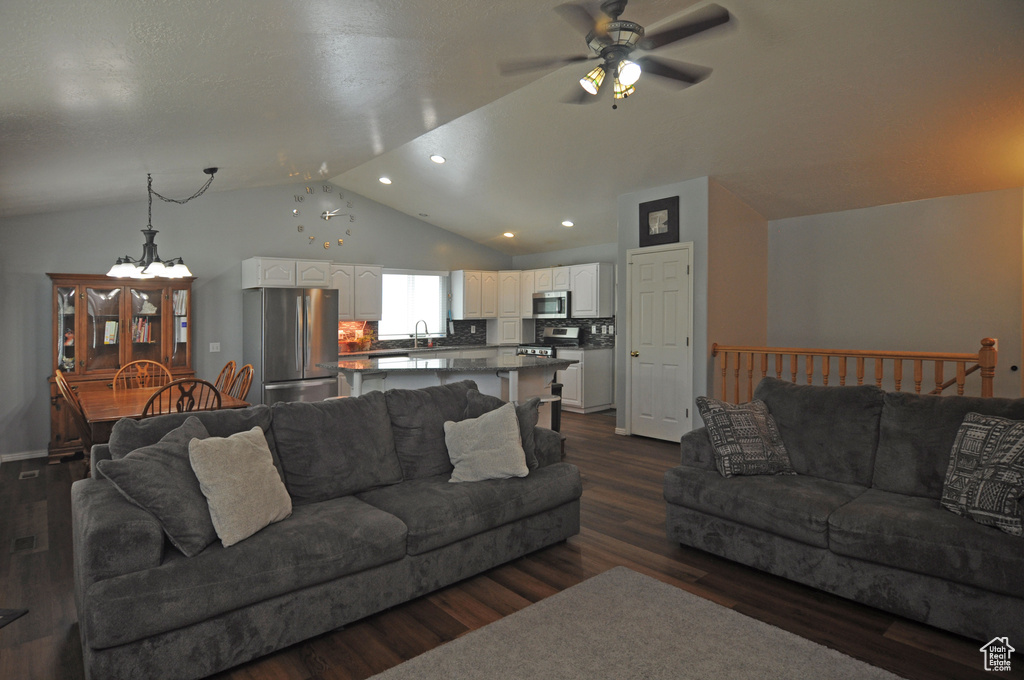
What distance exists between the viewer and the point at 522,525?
10.3 ft

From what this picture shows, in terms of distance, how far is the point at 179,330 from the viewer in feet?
20.4

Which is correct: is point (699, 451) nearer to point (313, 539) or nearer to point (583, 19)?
point (313, 539)

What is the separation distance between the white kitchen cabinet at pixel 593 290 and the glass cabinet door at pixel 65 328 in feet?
18.9

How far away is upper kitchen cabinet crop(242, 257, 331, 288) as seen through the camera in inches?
264

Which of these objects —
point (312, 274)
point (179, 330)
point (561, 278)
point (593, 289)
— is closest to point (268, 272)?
point (312, 274)

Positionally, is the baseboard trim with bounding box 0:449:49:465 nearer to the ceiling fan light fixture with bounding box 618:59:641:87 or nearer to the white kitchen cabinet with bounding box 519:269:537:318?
the white kitchen cabinet with bounding box 519:269:537:318

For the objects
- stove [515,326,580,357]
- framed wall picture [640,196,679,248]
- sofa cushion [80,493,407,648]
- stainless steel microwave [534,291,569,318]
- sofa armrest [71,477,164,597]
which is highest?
framed wall picture [640,196,679,248]

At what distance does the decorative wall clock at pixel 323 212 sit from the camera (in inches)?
295

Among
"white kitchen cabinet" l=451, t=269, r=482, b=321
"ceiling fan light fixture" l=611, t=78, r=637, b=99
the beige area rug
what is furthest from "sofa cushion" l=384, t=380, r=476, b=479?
"white kitchen cabinet" l=451, t=269, r=482, b=321

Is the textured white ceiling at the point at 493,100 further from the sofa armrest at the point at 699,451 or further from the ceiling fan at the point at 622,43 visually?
the sofa armrest at the point at 699,451

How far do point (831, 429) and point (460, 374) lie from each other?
285 centimetres

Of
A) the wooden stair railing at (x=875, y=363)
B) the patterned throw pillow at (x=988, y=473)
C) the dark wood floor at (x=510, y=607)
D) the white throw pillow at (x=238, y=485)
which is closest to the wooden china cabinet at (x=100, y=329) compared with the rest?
the dark wood floor at (x=510, y=607)

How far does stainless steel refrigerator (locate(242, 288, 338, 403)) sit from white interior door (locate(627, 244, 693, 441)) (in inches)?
140

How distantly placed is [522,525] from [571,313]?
5368mm
